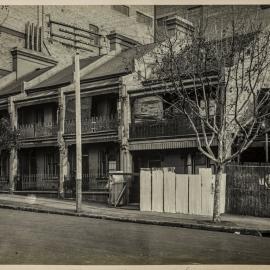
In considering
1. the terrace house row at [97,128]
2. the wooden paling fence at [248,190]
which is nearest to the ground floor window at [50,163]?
the terrace house row at [97,128]

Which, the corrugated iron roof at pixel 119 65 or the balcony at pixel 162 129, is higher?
the corrugated iron roof at pixel 119 65

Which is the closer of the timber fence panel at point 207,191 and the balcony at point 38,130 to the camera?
the timber fence panel at point 207,191

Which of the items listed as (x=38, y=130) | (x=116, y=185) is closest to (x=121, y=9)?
(x=38, y=130)

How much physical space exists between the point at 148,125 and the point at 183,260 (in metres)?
14.6

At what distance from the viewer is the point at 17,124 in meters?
28.3

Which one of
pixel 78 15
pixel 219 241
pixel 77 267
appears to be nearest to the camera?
pixel 77 267

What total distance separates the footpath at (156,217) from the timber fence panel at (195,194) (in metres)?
0.54

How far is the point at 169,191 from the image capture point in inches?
714

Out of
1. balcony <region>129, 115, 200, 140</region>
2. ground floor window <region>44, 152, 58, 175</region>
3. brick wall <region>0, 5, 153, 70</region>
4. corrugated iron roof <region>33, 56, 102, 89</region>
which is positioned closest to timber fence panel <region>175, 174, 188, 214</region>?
balcony <region>129, 115, 200, 140</region>

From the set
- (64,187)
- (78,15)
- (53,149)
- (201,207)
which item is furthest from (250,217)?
(78,15)

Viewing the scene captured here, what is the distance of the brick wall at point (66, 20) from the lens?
3422 cm

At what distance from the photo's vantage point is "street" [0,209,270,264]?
9.24m

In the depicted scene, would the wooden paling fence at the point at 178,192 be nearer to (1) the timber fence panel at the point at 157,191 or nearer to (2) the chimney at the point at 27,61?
(1) the timber fence panel at the point at 157,191

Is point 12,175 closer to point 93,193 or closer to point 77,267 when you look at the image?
point 93,193
